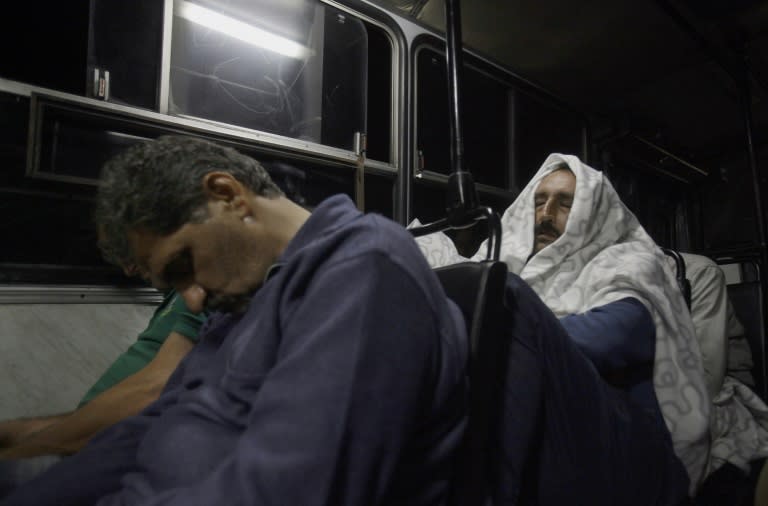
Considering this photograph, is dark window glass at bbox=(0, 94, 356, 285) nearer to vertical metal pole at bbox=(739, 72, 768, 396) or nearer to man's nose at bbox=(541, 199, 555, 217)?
man's nose at bbox=(541, 199, 555, 217)

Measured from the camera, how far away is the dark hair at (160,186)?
0.84m

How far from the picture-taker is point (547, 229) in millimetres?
1759

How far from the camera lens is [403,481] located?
0.56 meters

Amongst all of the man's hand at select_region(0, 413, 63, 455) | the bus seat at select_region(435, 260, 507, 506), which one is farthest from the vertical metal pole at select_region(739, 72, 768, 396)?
the man's hand at select_region(0, 413, 63, 455)

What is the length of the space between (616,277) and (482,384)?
78 centimetres

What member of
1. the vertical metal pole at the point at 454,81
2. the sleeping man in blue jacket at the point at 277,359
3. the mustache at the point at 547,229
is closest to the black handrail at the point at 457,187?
the vertical metal pole at the point at 454,81

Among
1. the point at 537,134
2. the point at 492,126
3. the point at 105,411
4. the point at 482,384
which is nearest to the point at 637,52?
A: the point at 537,134

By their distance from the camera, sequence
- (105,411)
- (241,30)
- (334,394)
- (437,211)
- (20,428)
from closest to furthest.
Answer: (334,394)
(105,411)
(20,428)
(241,30)
(437,211)

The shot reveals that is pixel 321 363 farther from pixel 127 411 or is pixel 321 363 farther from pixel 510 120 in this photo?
pixel 510 120

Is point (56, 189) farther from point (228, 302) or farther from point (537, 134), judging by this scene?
point (537, 134)

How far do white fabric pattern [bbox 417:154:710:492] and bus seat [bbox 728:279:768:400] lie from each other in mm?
1108

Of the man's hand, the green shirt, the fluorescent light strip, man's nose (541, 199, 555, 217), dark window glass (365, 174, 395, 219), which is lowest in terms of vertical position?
the man's hand

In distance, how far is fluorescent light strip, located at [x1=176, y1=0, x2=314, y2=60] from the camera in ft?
6.07

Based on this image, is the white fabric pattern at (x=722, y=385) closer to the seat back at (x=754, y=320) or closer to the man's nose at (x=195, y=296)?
the seat back at (x=754, y=320)
